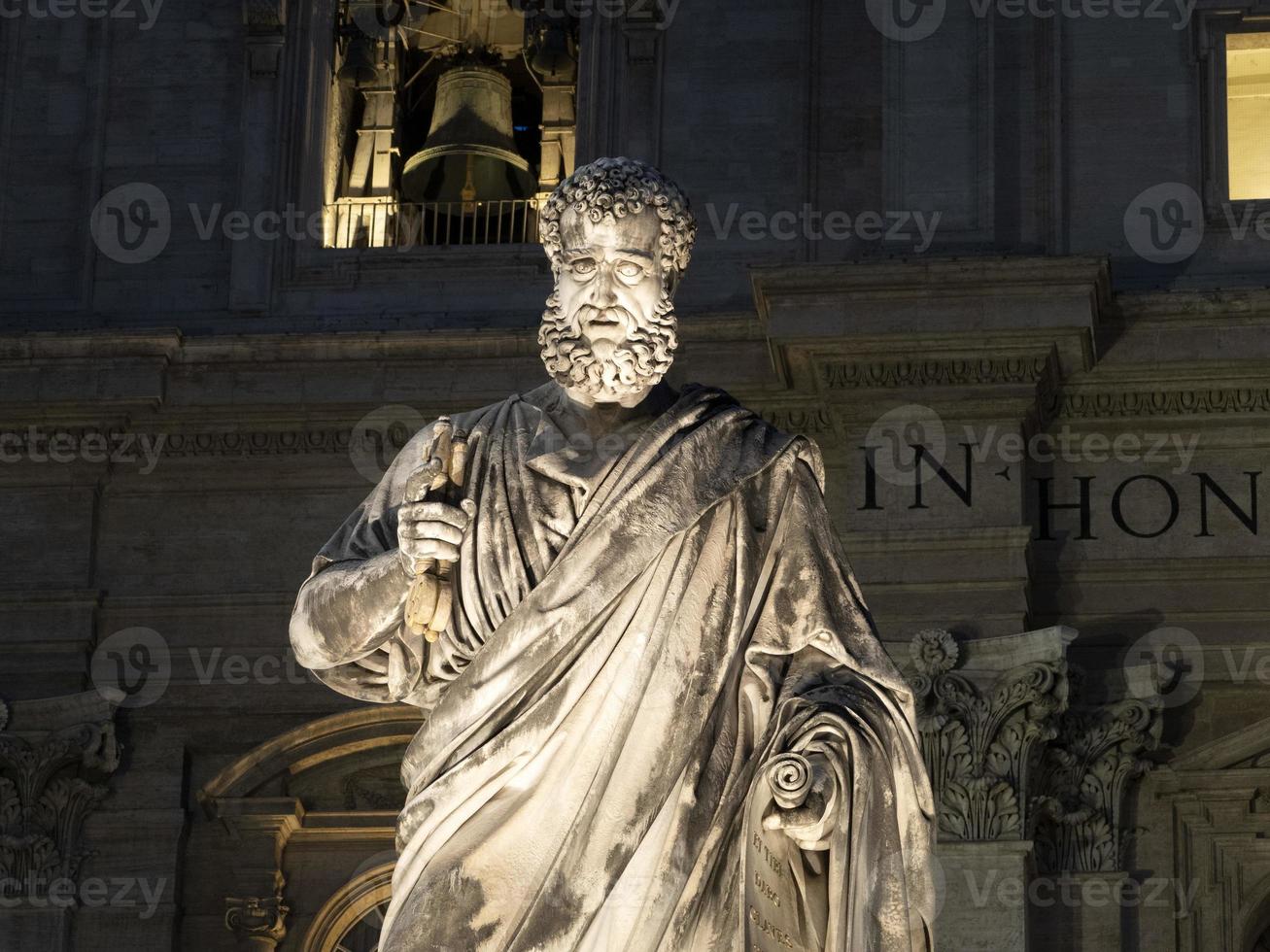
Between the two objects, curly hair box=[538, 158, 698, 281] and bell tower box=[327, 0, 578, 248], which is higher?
bell tower box=[327, 0, 578, 248]

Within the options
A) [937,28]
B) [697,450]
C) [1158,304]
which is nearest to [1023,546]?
[1158,304]

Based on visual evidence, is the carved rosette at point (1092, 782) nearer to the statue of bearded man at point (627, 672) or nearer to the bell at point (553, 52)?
the bell at point (553, 52)

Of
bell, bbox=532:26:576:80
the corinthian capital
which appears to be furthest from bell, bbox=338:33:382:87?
the corinthian capital

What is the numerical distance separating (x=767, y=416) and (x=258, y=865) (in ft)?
10.2

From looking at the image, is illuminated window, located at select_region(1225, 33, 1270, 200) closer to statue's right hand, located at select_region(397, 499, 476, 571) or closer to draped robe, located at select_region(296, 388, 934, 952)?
draped robe, located at select_region(296, 388, 934, 952)

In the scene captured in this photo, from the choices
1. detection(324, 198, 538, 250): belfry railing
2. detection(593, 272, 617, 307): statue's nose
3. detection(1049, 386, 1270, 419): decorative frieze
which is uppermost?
detection(324, 198, 538, 250): belfry railing

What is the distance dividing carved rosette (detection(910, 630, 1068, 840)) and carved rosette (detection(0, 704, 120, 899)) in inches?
152

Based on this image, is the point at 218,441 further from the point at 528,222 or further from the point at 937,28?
the point at 937,28

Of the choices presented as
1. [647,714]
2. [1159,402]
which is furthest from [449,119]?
[647,714]

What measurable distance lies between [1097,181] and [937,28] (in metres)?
1.04

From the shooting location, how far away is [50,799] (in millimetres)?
16188

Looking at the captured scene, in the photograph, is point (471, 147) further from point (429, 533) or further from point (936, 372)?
point (429, 533)

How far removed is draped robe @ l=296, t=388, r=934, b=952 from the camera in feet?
16.7

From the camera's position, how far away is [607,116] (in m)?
16.9
